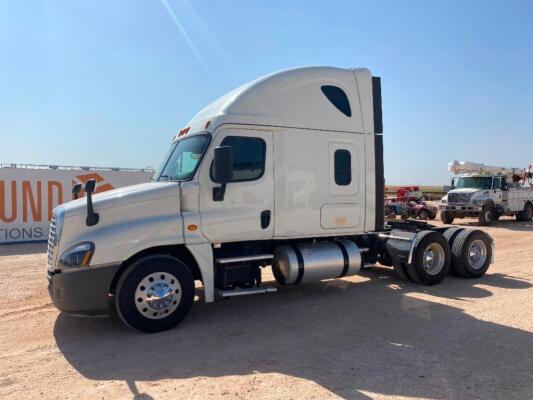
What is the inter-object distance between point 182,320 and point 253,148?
8.58 feet

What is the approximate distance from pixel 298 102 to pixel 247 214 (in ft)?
6.46

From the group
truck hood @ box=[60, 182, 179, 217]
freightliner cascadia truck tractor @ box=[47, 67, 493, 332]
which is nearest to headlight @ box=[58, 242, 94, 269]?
freightliner cascadia truck tractor @ box=[47, 67, 493, 332]

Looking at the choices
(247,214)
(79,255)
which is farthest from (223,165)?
(79,255)

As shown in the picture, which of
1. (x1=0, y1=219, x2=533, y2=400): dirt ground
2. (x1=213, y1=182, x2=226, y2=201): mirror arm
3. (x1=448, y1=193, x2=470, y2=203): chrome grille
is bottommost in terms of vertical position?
(x1=0, y1=219, x2=533, y2=400): dirt ground

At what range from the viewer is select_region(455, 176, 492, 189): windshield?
22.6 meters

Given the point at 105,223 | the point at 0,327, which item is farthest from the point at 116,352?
the point at 0,327

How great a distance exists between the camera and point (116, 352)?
5.04 meters

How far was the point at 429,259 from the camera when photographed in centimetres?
824

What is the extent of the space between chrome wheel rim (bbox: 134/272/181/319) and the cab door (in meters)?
0.81

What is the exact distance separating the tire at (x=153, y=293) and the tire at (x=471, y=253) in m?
5.45

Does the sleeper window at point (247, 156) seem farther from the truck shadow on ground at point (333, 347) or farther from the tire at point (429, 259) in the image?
the tire at point (429, 259)

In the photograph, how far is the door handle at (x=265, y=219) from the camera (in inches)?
257

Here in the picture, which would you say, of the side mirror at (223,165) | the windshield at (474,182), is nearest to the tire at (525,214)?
the windshield at (474,182)

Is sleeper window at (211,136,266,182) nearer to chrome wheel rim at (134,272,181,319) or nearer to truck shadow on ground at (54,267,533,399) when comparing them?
chrome wheel rim at (134,272,181,319)
